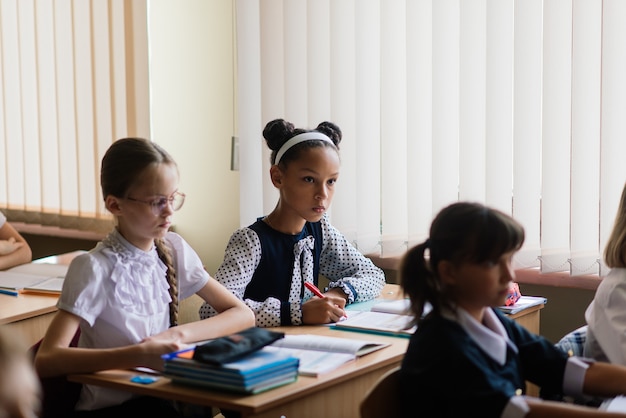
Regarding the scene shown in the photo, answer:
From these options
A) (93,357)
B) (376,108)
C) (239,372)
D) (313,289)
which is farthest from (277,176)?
(239,372)

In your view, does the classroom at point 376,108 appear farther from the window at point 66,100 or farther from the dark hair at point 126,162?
the dark hair at point 126,162

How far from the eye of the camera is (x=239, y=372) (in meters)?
1.82

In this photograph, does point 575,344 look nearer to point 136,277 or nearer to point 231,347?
point 231,347

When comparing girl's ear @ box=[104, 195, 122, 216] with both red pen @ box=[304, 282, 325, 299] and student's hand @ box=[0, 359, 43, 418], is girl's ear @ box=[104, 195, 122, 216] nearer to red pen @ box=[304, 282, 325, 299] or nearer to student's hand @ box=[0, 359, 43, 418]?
red pen @ box=[304, 282, 325, 299]

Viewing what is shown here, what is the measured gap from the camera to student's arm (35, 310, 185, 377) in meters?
2.02

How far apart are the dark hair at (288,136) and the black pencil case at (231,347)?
0.93 meters

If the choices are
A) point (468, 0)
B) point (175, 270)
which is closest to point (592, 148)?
point (468, 0)

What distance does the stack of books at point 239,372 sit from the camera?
1825 mm

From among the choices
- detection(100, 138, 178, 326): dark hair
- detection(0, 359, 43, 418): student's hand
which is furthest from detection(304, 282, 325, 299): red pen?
detection(0, 359, 43, 418): student's hand

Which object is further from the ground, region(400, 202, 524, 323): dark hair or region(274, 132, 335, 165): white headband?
region(274, 132, 335, 165): white headband

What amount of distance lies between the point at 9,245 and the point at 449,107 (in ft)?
5.83

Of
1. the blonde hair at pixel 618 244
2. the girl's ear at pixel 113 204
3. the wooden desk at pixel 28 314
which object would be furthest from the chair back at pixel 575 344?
the wooden desk at pixel 28 314

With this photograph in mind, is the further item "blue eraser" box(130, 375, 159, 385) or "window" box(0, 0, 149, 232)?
"window" box(0, 0, 149, 232)

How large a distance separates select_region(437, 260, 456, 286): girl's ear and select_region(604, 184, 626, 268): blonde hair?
2.39 feet
